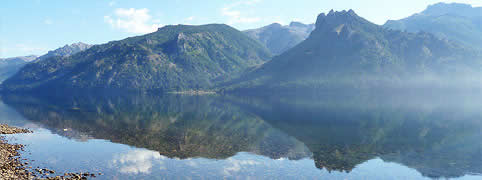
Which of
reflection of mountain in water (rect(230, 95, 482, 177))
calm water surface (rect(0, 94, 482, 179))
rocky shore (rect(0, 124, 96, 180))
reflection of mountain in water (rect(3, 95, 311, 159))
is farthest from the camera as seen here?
reflection of mountain in water (rect(3, 95, 311, 159))

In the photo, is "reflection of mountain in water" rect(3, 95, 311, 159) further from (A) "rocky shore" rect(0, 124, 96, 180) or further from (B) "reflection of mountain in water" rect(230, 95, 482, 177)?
(A) "rocky shore" rect(0, 124, 96, 180)

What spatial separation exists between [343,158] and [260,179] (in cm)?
2567

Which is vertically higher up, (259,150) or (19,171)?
(19,171)

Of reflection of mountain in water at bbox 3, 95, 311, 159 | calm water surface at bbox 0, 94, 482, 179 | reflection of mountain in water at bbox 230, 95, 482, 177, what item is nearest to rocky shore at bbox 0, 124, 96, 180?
calm water surface at bbox 0, 94, 482, 179

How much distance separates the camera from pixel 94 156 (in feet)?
223

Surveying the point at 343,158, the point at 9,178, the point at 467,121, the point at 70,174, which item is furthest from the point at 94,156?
the point at 467,121

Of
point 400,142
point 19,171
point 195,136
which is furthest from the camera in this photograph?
point 195,136

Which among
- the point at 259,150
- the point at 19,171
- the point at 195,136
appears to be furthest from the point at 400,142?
the point at 19,171

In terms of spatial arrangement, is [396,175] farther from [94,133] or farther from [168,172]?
[94,133]

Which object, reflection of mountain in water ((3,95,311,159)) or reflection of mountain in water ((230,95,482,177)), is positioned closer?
reflection of mountain in water ((230,95,482,177))

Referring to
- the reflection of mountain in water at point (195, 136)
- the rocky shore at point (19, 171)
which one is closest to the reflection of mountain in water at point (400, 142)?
the reflection of mountain in water at point (195, 136)

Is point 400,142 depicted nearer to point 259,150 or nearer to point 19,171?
point 259,150

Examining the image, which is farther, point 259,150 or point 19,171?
point 259,150

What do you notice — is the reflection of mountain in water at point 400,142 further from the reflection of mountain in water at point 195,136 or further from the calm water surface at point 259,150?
the reflection of mountain in water at point 195,136
